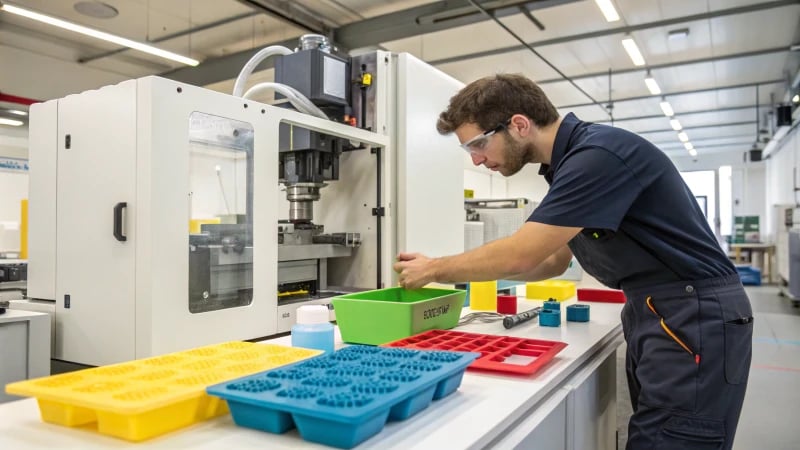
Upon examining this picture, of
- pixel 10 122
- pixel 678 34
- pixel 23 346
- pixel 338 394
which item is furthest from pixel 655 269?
pixel 10 122

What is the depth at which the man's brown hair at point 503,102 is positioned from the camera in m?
1.31

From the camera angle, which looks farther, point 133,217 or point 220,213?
point 220,213

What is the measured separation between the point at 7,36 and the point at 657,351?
287 inches

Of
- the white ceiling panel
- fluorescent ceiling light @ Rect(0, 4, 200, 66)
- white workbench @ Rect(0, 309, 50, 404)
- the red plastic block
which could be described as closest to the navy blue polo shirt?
the red plastic block

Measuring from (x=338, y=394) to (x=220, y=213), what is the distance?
1249 mm

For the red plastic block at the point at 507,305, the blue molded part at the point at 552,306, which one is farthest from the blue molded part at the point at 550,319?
the red plastic block at the point at 507,305

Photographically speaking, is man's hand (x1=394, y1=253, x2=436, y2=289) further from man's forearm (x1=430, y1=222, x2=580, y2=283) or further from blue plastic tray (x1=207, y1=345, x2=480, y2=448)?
blue plastic tray (x1=207, y1=345, x2=480, y2=448)

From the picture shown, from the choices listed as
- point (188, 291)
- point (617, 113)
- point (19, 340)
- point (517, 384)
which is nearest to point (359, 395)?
point (517, 384)

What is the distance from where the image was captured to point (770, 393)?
339cm

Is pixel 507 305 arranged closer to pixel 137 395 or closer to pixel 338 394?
pixel 338 394

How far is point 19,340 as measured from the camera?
1.65m

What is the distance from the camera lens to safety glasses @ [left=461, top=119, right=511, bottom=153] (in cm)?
133

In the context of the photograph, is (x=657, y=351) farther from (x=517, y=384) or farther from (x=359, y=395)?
(x=359, y=395)

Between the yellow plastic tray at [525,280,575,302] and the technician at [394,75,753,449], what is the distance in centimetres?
95
